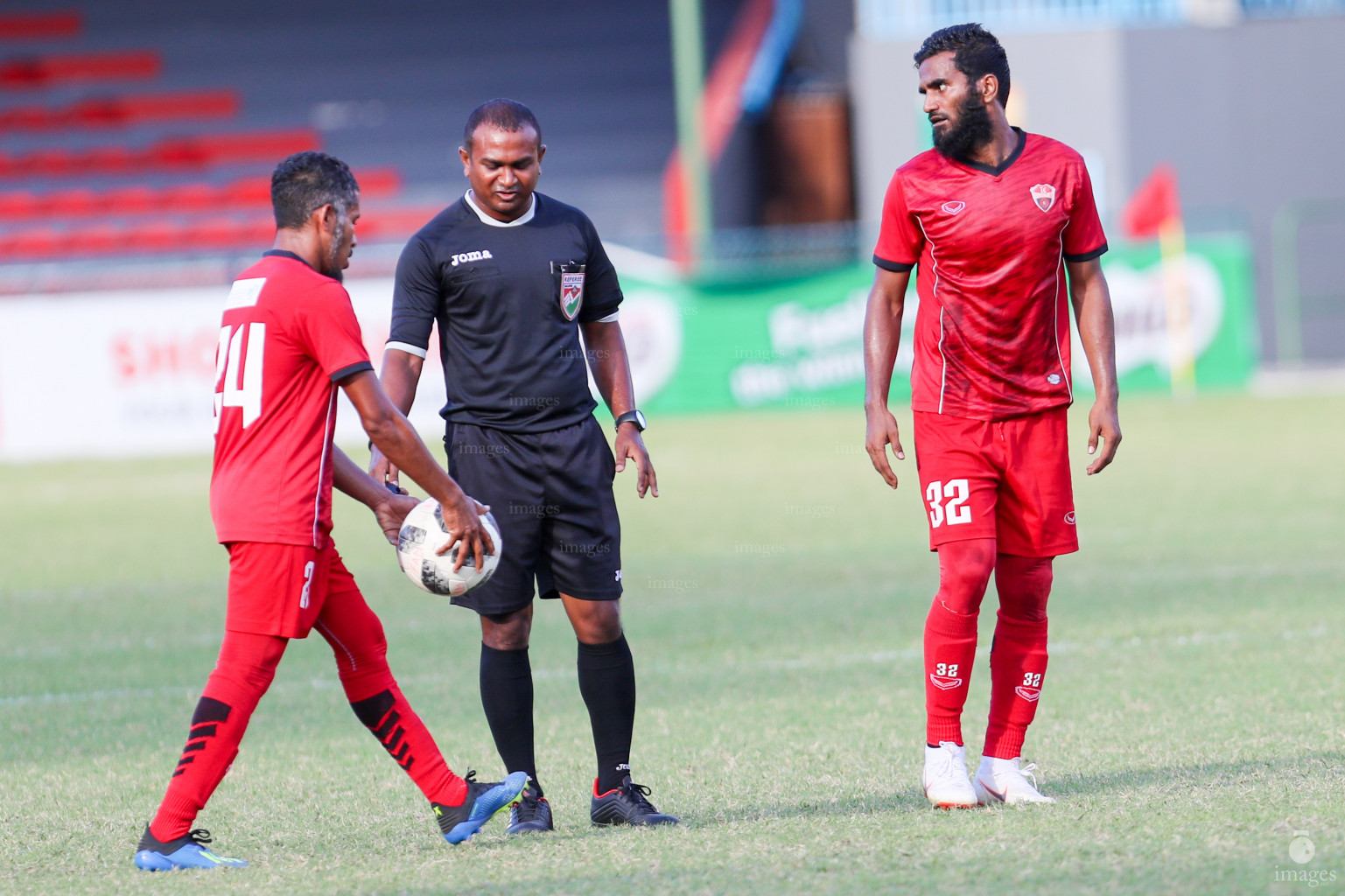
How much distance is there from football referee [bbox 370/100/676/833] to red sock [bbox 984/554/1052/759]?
101 centimetres

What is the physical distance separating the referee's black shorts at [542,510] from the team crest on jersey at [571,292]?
1.10 ft

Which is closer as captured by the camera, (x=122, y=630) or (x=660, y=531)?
(x=122, y=630)

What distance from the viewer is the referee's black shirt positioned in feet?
15.0

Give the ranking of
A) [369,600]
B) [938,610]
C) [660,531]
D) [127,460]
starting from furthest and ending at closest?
[127,460] < [660,531] < [369,600] < [938,610]

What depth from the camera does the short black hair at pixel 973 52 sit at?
4570 mm

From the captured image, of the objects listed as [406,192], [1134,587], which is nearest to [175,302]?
[406,192]

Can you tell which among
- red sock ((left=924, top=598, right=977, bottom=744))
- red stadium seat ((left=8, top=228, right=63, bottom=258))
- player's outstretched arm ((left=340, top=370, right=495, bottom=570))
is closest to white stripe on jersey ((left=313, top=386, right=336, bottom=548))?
player's outstretched arm ((left=340, top=370, right=495, bottom=570))

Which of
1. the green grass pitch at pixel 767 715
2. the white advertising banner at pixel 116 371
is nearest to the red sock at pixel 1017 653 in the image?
the green grass pitch at pixel 767 715

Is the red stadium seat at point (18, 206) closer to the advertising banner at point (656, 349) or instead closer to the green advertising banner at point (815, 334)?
the advertising banner at point (656, 349)

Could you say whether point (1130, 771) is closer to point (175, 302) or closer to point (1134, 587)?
point (1134, 587)

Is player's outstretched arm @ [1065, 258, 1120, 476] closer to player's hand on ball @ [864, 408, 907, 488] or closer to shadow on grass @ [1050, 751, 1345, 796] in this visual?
player's hand on ball @ [864, 408, 907, 488]

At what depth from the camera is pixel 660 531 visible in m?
11.5

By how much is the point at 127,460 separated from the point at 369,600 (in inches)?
387

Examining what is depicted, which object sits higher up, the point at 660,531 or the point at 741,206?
the point at 741,206
